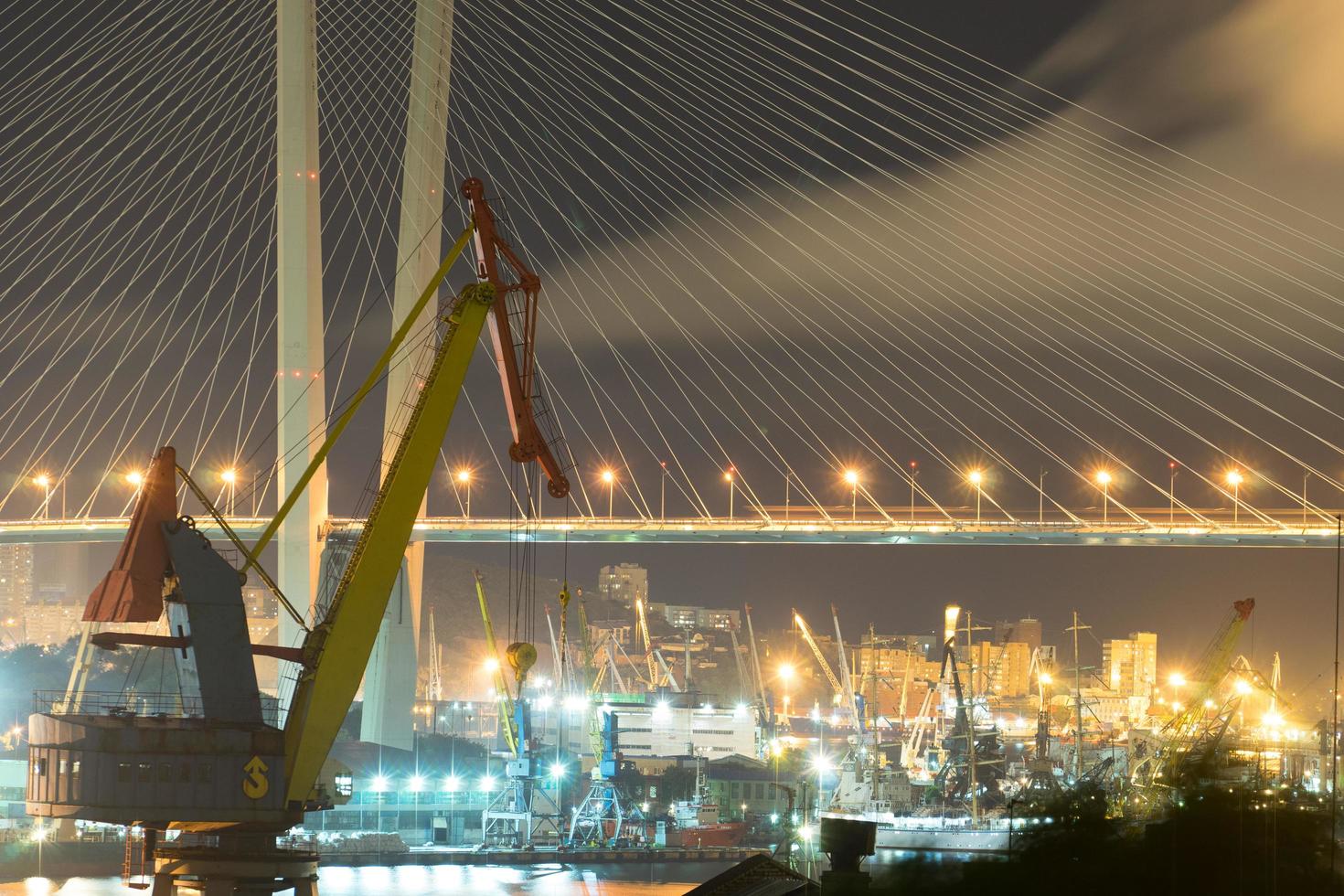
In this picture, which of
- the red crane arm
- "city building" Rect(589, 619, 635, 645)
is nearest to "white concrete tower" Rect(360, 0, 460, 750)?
the red crane arm

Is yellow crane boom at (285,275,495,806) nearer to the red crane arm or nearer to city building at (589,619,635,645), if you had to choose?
the red crane arm

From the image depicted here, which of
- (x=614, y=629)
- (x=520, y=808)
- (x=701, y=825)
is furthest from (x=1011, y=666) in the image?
(x=520, y=808)

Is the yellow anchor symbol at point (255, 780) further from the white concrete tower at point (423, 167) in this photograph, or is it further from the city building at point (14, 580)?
the city building at point (14, 580)

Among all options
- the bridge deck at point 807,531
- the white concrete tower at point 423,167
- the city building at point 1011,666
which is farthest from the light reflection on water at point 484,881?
the city building at point 1011,666

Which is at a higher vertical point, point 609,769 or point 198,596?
point 198,596

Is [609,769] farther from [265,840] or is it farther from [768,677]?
[768,677]

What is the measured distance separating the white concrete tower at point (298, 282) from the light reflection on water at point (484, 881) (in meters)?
7.51

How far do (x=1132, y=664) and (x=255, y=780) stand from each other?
116m

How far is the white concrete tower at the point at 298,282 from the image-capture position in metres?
33.6

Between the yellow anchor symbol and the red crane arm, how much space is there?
601cm

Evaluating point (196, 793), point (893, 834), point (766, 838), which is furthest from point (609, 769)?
point (196, 793)

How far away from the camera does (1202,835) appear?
682 inches

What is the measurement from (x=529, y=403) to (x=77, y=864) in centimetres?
2385

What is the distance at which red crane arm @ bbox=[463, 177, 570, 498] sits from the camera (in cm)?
2322
